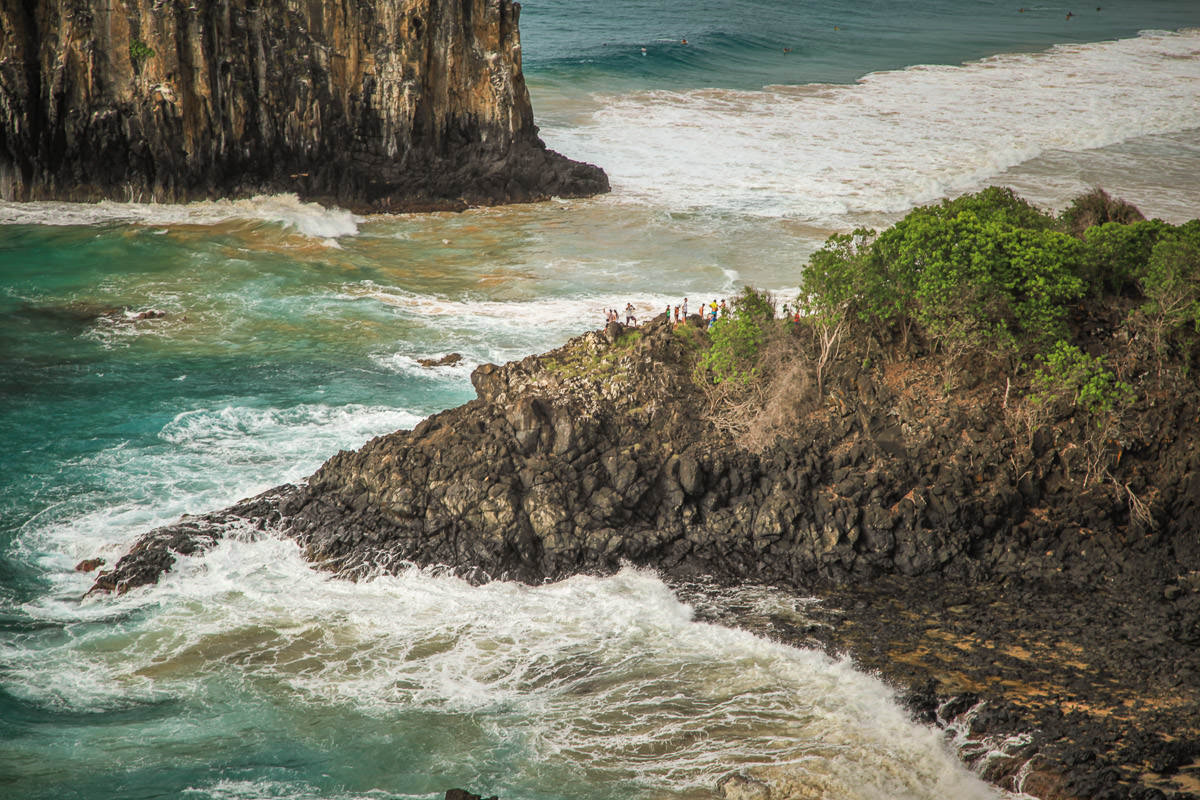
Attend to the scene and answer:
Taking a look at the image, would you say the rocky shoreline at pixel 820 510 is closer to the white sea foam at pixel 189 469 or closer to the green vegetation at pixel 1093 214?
the white sea foam at pixel 189 469

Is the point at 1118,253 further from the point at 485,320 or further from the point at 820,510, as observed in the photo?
the point at 485,320

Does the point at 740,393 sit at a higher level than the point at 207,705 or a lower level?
higher

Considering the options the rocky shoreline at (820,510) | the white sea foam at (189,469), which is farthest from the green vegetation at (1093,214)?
the white sea foam at (189,469)

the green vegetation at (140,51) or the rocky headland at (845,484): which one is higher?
the green vegetation at (140,51)

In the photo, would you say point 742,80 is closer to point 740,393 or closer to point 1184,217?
point 1184,217

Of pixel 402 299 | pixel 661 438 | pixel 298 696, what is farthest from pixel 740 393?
pixel 402 299

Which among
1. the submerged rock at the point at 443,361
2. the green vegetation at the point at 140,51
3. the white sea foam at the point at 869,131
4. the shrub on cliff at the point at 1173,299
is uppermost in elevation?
the green vegetation at the point at 140,51
